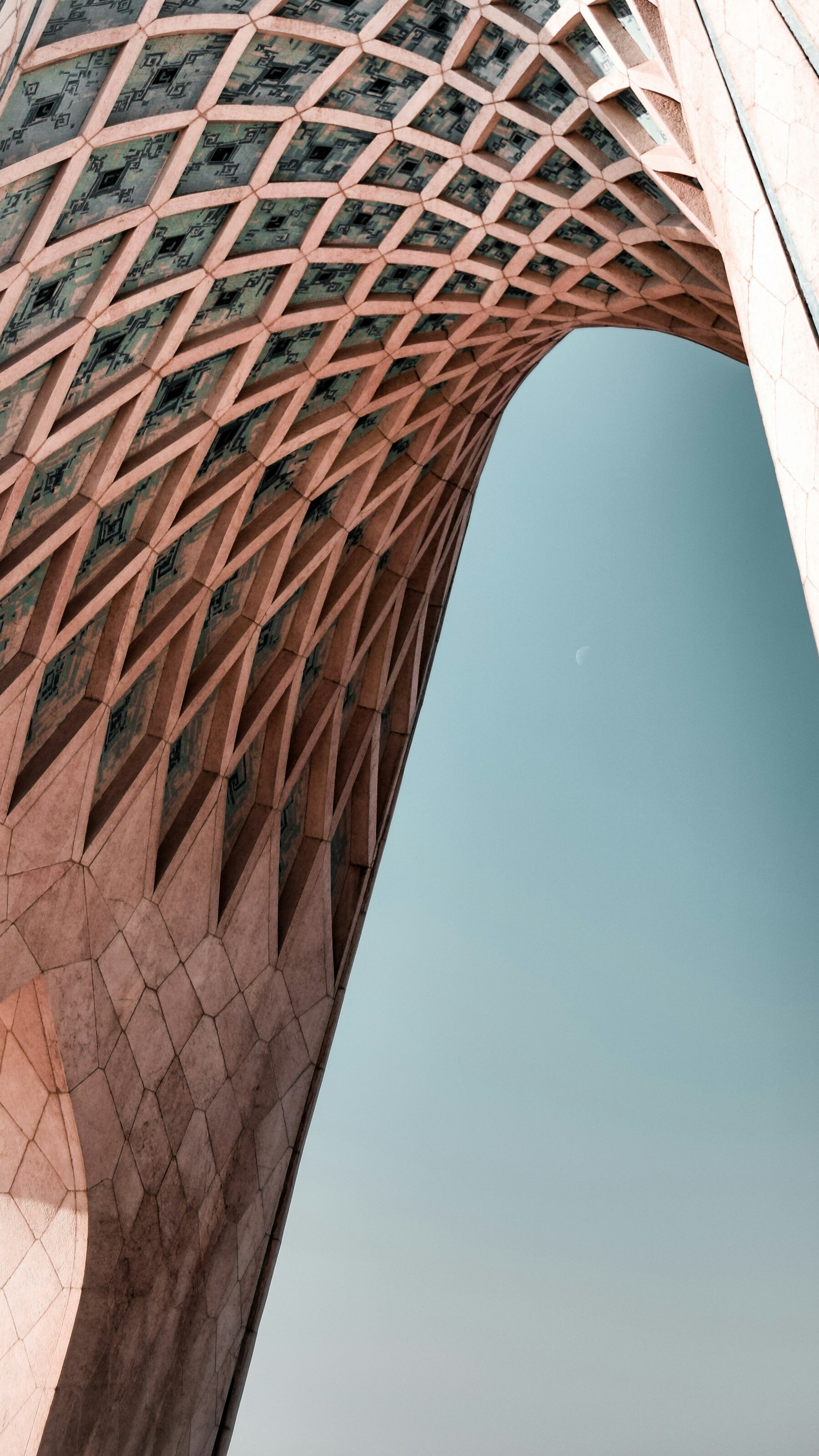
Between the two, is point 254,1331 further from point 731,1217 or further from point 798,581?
point 798,581

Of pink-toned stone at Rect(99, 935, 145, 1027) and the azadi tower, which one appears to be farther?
pink-toned stone at Rect(99, 935, 145, 1027)

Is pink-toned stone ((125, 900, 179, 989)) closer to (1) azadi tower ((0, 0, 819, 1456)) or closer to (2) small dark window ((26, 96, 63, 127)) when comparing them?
(1) azadi tower ((0, 0, 819, 1456))

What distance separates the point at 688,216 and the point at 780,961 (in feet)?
101

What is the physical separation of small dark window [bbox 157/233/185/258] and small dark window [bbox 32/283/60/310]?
123 centimetres

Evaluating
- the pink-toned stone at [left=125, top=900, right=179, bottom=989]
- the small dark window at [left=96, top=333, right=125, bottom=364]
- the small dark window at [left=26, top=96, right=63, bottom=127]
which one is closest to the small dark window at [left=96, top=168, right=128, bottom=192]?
the small dark window at [left=26, top=96, right=63, bottom=127]

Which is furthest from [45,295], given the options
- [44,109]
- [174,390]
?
[174,390]

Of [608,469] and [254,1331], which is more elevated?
[608,469]

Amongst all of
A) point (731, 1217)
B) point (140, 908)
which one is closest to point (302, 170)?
point (140, 908)

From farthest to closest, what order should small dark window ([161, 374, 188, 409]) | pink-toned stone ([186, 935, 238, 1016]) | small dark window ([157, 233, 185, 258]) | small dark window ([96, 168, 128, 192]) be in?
pink-toned stone ([186, 935, 238, 1016]), small dark window ([161, 374, 188, 409]), small dark window ([157, 233, 185, 258]), small dark window ([96, 168, 128, 192])

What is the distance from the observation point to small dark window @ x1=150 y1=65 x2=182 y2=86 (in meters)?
8.91

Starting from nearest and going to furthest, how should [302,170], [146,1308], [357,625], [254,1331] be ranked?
[302,170] < [146,1308] < [254,1331] < [357,625]

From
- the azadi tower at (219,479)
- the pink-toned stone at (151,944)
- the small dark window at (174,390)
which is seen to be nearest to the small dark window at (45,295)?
the azadi tower at (219,479)

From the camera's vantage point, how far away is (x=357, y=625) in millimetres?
15148

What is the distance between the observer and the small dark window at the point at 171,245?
10.1 m
